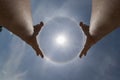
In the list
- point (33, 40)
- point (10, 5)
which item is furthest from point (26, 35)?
point (10, 5)

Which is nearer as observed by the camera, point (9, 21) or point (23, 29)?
point (9, 21)

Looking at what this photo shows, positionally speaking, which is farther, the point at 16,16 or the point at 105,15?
the point at 16,16

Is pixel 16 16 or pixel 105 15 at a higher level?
pixel 16 16

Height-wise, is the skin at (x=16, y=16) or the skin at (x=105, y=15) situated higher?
the skin at (x=16, y=16)

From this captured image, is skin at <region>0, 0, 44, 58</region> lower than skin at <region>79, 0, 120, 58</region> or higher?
higher

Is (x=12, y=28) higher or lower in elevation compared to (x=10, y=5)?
lower

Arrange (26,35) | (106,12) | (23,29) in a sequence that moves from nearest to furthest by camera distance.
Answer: (106,12) → (23,29) → (26,35)

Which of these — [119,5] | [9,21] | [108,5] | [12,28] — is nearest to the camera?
[119,5]

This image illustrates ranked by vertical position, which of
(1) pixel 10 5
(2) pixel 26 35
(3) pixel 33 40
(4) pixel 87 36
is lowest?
(4) pixel 87 36

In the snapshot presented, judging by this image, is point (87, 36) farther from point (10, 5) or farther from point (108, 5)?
point (10, 5)
